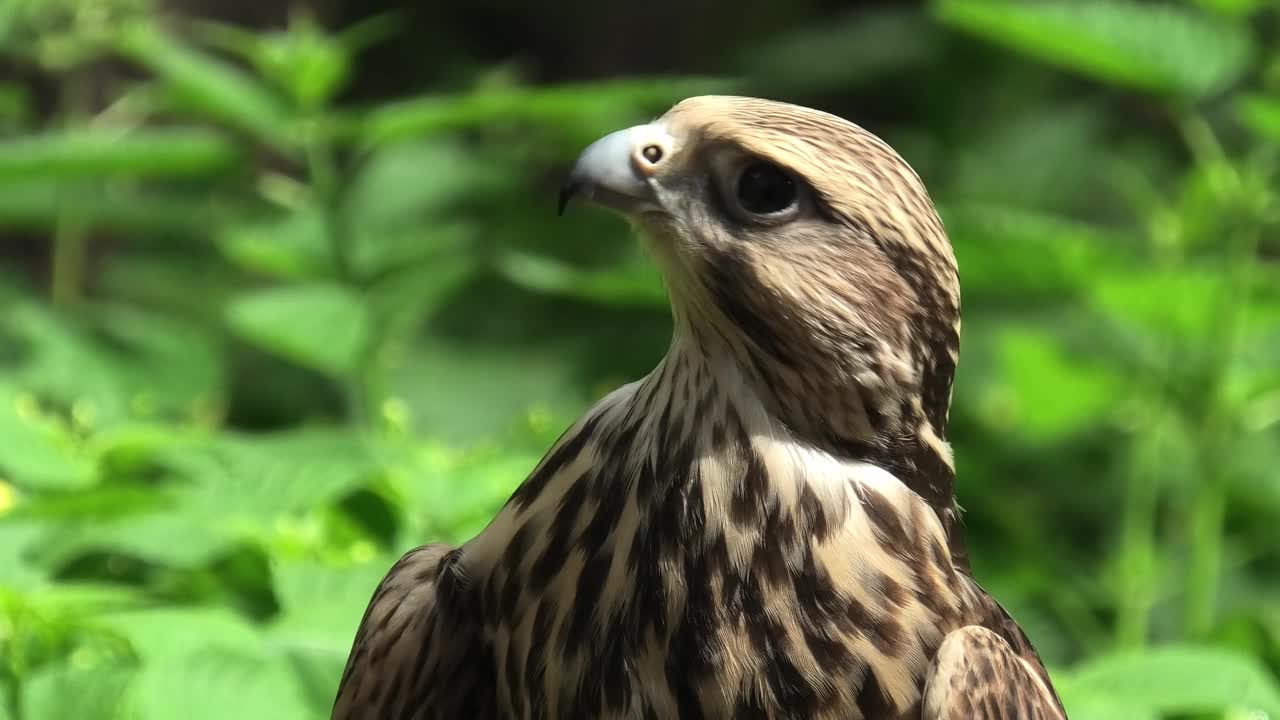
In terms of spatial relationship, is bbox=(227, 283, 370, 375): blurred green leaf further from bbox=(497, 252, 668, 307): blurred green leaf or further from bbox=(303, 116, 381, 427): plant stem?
bbox=(497, 252, 668, 307): blurred green leaf

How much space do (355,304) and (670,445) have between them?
1353 mm

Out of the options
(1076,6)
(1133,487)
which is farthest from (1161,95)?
(1133,487)

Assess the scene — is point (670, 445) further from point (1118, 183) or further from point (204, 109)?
point (1118, 183)

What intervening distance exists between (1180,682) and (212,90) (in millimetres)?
1594

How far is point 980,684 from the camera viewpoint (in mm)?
822

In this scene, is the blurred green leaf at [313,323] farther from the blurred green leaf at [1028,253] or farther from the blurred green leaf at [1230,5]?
the blurred green leaf at [1230,5]

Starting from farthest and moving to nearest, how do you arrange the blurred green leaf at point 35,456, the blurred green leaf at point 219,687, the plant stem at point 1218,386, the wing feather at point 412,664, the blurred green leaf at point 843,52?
the blurred green leaf at point 843,52
the plant stem at point 1218,386
the blurred green leaf at point 35,456
the blurred green leaf at point 219,687
the wing feather at point 412,664

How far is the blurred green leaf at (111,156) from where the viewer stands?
2125 millimetres

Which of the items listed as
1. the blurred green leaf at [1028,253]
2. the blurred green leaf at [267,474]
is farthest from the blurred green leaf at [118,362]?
the blurred green leaf at [1028,253]

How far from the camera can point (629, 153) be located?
2.76 ft

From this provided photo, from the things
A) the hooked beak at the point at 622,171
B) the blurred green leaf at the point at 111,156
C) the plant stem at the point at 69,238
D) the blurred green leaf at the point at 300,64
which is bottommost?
the plant stem at the point at 69,238

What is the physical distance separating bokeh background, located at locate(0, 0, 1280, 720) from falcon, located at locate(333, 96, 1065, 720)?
38 centimetres

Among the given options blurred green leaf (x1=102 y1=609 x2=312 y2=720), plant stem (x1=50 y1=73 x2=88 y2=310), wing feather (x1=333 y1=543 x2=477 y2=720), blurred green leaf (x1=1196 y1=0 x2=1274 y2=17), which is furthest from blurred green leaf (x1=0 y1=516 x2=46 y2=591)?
blurred green leaf (x1=1196 y1=0 x2=1274 y2=17)

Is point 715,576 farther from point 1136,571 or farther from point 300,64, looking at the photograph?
point 300,64
